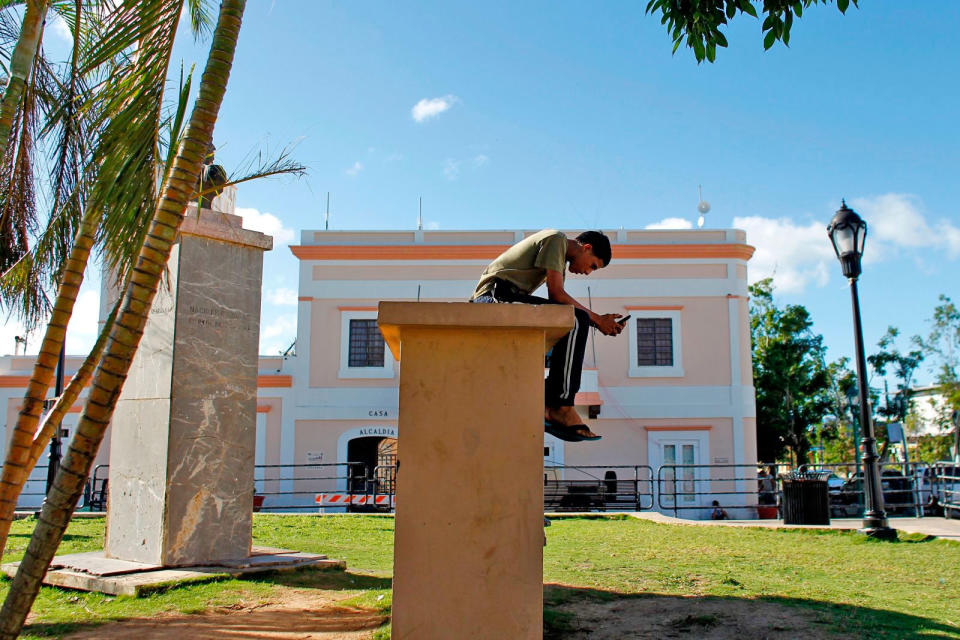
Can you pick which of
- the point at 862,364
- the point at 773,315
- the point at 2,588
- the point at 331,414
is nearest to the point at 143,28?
the point at 2,588

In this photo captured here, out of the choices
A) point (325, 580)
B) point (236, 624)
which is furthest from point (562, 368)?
point (325, 580)

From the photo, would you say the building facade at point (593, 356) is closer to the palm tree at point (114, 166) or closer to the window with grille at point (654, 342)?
the window with grille at point (654, 342)

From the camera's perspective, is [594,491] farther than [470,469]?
Yes

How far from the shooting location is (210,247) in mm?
6887

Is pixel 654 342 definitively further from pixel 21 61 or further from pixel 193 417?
pixel 21 61

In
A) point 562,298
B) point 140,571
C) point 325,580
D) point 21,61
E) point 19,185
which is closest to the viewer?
point 562,298

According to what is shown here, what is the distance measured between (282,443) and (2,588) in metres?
19.5

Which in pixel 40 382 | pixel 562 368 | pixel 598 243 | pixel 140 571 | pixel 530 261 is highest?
pixel 598 243

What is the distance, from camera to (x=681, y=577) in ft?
21.5

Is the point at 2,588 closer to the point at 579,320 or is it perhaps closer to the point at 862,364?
the point at 579,320

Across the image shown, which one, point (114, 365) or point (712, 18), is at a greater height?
point (712, 18)

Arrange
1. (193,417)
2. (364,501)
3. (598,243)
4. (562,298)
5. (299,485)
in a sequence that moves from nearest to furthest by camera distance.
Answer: (562,298) → (598,243) → (193,417) → (364,501) → (299,485)

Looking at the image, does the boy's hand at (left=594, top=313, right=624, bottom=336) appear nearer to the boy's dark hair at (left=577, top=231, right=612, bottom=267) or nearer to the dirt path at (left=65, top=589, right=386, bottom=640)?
the boy's dark hair at (left=577, top=231, right=612, bottom=267)

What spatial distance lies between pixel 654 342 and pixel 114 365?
75.8ft
